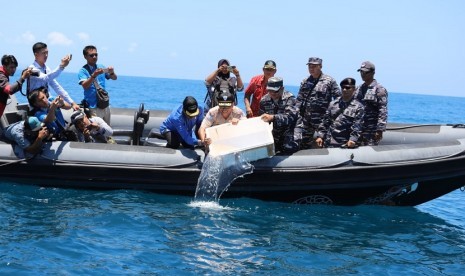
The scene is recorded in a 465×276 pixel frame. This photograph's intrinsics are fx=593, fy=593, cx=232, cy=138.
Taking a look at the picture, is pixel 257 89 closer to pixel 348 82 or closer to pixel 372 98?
pixel 348 82

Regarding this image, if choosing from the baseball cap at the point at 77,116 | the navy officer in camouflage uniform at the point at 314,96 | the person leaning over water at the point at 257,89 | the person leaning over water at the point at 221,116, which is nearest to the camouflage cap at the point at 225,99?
the person leaning over water at the point at 221,116

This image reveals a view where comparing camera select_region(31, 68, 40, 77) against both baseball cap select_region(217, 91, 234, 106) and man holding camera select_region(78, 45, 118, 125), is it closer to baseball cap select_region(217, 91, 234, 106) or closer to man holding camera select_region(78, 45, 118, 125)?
man holding camera select_region(78, 45, 118, 125)

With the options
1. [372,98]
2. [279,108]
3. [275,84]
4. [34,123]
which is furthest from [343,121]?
[34,123]

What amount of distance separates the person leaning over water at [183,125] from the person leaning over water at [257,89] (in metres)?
0.84

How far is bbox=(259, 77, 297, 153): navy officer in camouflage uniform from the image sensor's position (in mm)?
7023

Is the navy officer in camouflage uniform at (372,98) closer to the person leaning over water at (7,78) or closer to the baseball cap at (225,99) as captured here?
the baseball cap at (225,99)

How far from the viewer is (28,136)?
723cm

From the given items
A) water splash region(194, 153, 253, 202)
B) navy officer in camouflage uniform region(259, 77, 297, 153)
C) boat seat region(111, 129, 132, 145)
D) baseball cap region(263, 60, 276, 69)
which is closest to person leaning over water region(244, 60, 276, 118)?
baseball cap region(263, 60, 276, 69)

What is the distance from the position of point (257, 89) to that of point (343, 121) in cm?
130

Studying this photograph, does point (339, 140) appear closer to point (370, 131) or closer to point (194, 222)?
point (370, 131)

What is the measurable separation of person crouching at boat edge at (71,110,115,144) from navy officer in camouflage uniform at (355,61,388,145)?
10.7ft

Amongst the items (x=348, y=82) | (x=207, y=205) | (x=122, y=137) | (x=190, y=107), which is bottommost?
(x=207, y=205)

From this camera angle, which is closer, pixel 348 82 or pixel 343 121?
pixel 348 82

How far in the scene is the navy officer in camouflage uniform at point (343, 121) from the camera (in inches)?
285
